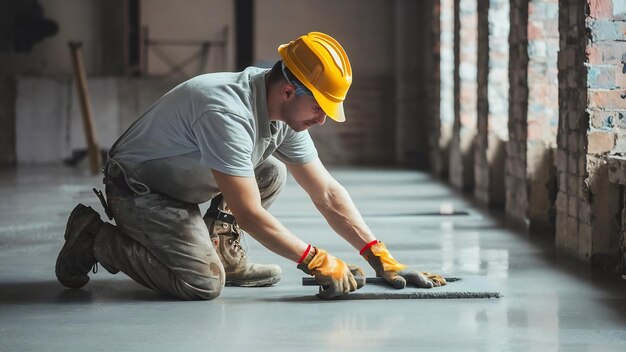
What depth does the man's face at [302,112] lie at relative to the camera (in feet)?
12.8

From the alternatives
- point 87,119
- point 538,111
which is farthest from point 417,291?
point 87,119

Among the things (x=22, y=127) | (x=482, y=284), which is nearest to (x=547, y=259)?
(x=482, y=284)

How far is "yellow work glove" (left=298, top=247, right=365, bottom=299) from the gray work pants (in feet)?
1.45

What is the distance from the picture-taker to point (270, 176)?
4.58 metres

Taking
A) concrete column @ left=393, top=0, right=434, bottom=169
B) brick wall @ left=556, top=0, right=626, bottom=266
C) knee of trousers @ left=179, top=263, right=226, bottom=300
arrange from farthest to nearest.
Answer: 1. concrete column @ left=393, top=0, right=434, bottom=169
2. brick wall @ left=556, top=0, right=626, bottom=266
3. knee of trousers @ left=179, top=263, right=226, bottom=300

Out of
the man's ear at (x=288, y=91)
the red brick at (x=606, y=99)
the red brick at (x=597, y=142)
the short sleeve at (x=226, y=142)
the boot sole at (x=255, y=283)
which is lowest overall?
the boot sole at (x=255, y=283)

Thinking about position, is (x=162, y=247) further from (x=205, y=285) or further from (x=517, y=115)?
(x=517, y=115)

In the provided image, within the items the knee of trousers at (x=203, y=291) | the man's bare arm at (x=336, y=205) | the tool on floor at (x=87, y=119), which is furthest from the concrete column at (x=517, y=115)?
the tool on floor at (x=87, y=119)

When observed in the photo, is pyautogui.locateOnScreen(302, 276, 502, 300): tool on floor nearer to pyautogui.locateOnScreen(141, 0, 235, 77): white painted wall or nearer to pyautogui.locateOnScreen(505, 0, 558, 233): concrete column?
pyautogui.locateOnScreen(505, 0, 558, 233): concrete column

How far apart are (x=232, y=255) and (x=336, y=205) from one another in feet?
1.79

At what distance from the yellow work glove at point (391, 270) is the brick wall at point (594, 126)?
1287 millimetres

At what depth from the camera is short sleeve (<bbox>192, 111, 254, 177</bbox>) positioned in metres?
3.76

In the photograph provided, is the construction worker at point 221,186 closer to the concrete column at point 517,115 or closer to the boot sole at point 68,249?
the boot sole at point 68,249

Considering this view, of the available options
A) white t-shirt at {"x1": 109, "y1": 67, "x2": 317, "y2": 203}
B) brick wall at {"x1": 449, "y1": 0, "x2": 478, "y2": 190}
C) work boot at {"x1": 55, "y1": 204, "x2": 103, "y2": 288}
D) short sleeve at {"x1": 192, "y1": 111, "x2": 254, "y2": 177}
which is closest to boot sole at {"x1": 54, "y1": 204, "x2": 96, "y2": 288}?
work boot at {"x1": 55, "y1": 204, "x2": 103, "y2": 288}
